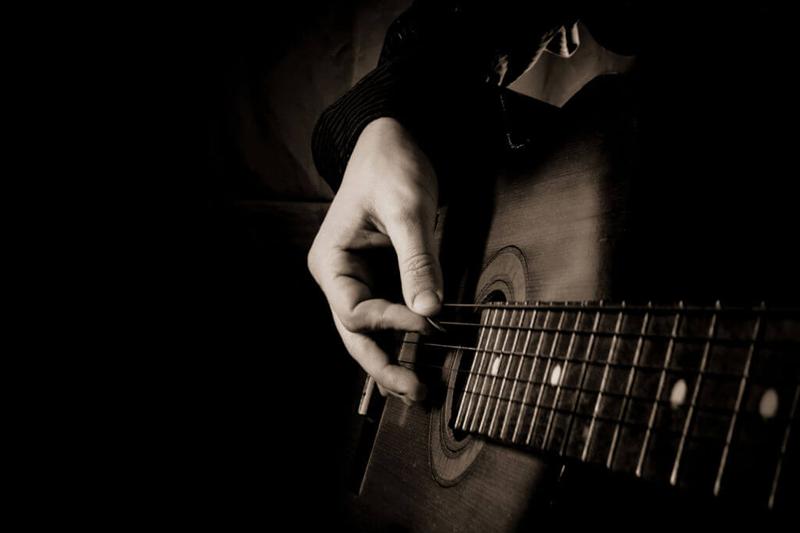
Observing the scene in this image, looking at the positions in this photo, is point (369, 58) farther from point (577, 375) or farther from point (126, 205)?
point (577, 375)

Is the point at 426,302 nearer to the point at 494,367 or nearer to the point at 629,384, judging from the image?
the point at 494,367

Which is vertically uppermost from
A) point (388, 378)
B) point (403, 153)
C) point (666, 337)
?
point (403, 153)

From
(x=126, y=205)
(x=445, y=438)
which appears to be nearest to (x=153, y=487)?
(x=126, y=205)

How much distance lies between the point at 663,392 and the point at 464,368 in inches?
12.7

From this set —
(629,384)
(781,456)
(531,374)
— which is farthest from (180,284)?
(781,456)

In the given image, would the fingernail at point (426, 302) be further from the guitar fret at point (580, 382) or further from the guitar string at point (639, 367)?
the guitar fret at point (580, 382)

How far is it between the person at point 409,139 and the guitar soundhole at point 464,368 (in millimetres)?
59

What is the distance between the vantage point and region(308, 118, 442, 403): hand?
0.70 meters

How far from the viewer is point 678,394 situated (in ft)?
1.28

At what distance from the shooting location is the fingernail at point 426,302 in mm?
667

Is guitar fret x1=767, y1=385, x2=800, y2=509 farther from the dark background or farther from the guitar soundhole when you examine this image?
the dark background

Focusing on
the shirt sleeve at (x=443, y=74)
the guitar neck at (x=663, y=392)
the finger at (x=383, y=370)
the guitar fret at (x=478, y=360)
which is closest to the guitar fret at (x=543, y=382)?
the guitar neck at (x=663, y=392)

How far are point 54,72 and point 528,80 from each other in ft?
3.93

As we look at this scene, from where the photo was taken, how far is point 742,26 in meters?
0.65
